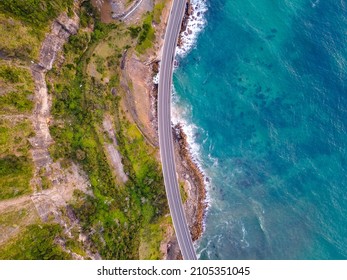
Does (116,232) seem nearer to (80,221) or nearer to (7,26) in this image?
(80,221)

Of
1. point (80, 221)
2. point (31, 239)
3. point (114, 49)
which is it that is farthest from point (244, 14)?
point (31, 239)

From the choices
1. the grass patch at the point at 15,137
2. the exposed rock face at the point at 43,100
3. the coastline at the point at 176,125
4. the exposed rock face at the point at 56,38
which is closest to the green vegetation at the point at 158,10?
the coastline at the point at 176,125

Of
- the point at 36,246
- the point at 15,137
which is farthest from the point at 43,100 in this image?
the point at 36,246

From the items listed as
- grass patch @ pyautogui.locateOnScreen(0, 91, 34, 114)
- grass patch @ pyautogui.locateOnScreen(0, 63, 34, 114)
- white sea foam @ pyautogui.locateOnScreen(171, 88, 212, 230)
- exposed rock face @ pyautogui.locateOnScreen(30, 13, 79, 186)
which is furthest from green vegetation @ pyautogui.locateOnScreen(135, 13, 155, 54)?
grass patch @ pyautogui.locateOnScreen(0, 91, 34, 114)

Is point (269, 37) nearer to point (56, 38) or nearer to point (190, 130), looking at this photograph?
point (190, 130)

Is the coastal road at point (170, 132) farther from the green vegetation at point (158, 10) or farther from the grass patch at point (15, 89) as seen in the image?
the grass patch at point (15, 89)

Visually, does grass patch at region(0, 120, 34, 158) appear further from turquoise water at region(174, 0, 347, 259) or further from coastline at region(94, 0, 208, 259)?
turquoise water at region(174, 0, 347, 259)
